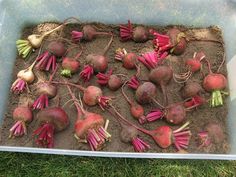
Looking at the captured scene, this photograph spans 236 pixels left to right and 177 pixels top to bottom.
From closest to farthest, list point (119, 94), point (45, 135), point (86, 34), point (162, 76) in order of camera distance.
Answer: point (45, 135), point (162, 76), point (119, 94), point (86, 34)

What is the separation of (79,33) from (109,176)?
1.07m

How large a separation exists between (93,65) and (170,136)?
0.73m

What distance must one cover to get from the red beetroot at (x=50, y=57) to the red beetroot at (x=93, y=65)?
0.22 m

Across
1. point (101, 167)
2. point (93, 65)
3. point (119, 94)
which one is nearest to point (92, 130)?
point (101, 167)

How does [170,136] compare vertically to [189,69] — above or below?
below

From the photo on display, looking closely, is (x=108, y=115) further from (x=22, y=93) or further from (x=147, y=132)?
(x=22, y=93)

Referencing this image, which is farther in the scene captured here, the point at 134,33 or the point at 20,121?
the point at 134,33

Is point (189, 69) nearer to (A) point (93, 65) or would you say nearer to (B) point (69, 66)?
(A) point (93, 65)

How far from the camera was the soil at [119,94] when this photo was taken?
246cm

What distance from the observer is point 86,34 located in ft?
8.97

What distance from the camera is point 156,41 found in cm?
272

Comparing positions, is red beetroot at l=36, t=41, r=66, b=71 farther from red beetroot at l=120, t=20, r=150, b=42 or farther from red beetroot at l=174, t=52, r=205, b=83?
red beetroot at l=174, t=52, r=205, b=83

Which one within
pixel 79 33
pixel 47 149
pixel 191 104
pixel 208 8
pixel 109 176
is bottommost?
pixel 109 176

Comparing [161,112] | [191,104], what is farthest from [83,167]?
[191,104]
